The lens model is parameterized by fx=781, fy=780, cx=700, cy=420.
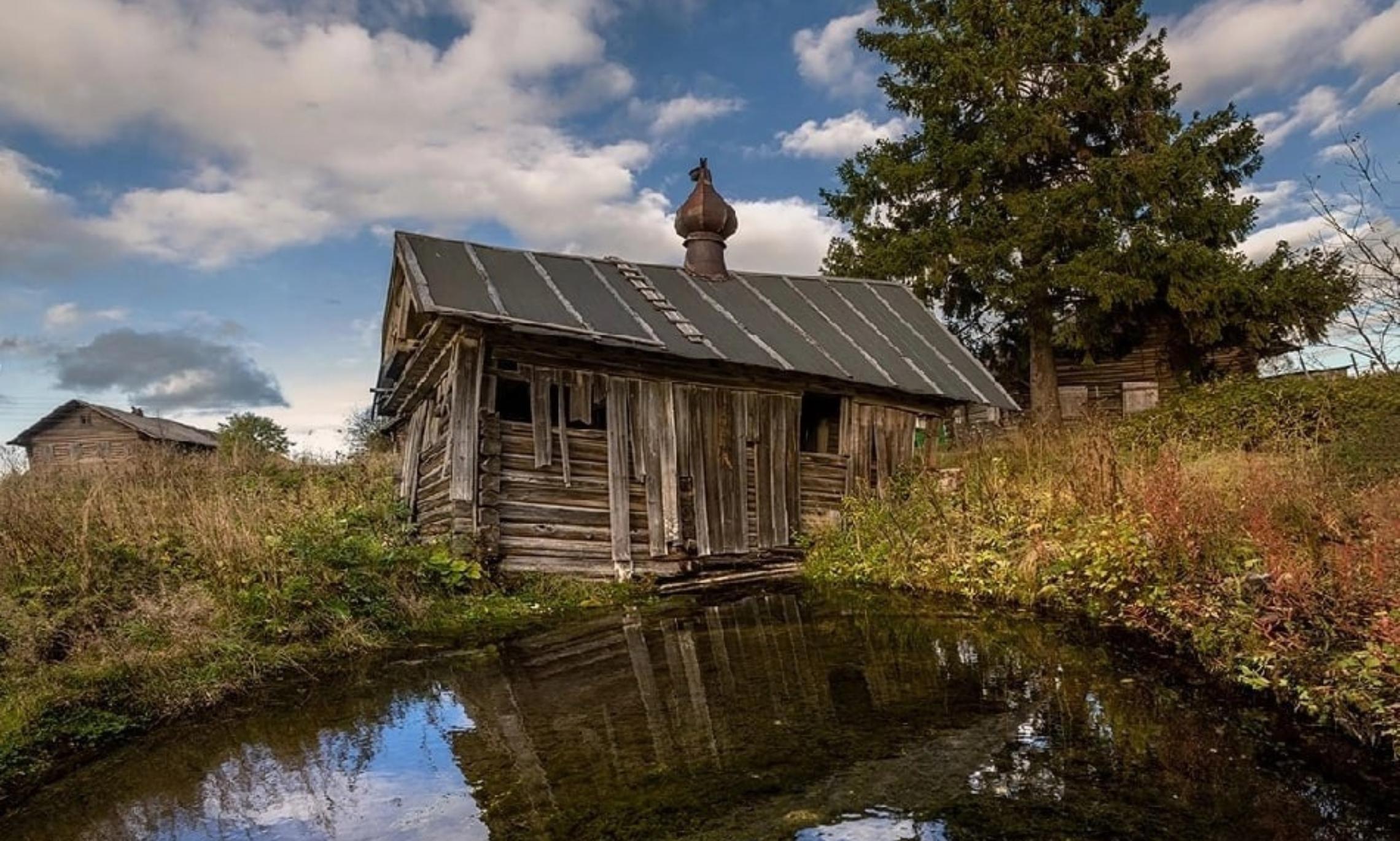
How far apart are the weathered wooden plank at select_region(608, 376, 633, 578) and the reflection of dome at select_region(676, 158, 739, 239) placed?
5239mm

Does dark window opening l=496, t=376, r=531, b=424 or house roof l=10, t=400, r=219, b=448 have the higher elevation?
house roof l=10, t=400, r=219, b=448

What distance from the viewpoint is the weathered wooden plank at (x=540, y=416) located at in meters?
9.77

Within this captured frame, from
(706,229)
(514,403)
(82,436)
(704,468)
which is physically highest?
(706,229)

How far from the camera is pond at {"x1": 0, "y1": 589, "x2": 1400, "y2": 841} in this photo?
321cm

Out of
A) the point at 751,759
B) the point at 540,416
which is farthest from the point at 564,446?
the point at 751,759

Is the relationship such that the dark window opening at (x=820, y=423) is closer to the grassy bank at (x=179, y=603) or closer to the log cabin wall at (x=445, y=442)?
the grassy bank at (x=179, y=603)

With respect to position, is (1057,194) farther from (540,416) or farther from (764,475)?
(540,416)

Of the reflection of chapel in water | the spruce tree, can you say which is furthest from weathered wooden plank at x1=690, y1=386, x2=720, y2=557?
the spruce tree

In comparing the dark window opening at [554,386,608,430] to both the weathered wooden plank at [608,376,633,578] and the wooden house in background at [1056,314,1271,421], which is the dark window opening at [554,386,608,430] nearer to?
the weathered wooden plank at [608,376,633,578]

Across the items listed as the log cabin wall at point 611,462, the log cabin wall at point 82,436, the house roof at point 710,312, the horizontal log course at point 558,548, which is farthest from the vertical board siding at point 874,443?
the log cabin wall at point 82,436

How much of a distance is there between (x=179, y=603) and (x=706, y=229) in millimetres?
10581

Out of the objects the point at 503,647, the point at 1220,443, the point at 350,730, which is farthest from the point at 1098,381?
the point at 350,730

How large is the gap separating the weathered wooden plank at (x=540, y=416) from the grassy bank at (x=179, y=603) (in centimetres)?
155

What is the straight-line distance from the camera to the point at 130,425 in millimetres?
35906
